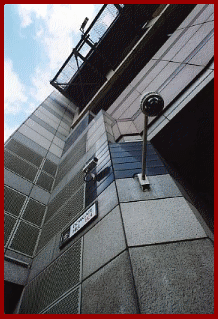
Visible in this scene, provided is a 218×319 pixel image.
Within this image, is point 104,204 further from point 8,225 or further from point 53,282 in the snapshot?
point 8,225

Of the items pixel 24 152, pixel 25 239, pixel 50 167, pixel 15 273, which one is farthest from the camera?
pixel 50 167

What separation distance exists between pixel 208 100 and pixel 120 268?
16.4ft

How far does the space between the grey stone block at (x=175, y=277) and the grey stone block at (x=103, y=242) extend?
1.37 feet

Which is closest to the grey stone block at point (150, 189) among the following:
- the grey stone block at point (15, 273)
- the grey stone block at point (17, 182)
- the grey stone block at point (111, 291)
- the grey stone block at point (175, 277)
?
the grey stone block at point (175, 277)

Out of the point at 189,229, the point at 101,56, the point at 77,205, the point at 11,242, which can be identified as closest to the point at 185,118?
the point at 189,229

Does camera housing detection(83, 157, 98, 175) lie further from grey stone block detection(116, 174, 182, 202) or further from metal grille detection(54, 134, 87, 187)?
metal grille detection(54, 134, 87, 187)

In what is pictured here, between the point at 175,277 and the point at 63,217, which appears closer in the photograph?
the point at 175,277

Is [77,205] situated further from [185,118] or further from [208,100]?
[208,100]

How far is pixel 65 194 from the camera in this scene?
7.31 meters

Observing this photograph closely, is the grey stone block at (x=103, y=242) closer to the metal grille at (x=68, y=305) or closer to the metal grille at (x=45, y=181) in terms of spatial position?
the metal grille at (x=68, y=305)

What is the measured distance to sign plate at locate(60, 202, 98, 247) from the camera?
15.5 feet

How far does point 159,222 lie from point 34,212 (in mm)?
5301

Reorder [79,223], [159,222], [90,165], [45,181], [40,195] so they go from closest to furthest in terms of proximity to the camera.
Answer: [159,222]
[79,223]
[90,165]
[40,195]
[45,181]

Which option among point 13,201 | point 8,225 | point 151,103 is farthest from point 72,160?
point 151,103
